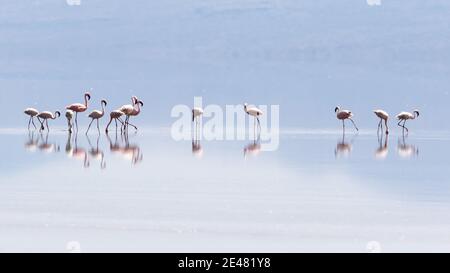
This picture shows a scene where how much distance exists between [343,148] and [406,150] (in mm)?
741

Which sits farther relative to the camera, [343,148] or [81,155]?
[343,148]

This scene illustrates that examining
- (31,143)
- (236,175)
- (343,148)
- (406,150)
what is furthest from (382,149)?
(31,143)

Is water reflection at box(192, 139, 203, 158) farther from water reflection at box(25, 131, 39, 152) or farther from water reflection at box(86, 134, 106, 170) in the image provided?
water reflection at box(25, 131, 39, 152)

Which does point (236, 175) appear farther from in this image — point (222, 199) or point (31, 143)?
point (31, 143)

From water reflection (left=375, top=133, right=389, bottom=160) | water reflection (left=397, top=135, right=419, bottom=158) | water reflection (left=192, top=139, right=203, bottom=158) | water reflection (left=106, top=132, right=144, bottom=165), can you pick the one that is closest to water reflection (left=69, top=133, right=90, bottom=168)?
water reflection (left=106, top=132, right=144, bottom=165)

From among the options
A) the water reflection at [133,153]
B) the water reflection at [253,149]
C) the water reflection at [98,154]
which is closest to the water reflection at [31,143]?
the water reflection at [98,154]

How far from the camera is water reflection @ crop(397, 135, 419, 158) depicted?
13391mm

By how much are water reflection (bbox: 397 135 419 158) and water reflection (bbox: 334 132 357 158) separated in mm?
582

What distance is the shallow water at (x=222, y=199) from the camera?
7055mm

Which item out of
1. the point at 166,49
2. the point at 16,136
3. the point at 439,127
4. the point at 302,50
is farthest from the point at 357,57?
the point at 16,136

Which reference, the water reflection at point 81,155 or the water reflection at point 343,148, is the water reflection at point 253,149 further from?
the water reflection at point 81,155

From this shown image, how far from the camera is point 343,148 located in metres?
14.3

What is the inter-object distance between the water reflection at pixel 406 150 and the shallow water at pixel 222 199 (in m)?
0.02
